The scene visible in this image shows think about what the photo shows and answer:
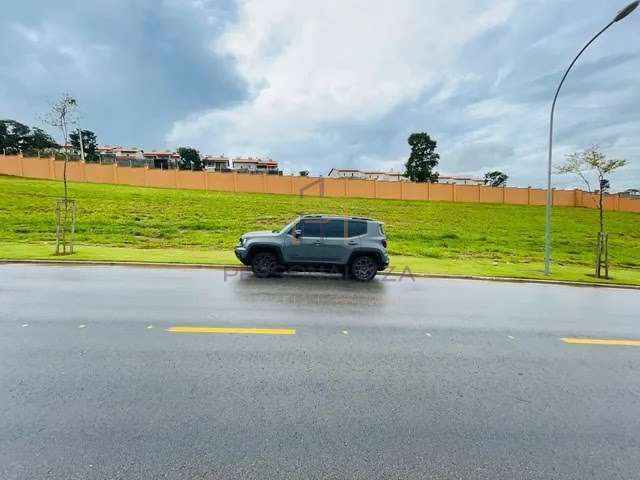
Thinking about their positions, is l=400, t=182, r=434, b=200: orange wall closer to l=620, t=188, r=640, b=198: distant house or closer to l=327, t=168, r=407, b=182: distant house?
l=620, t=188, r=640, b=198: distant house

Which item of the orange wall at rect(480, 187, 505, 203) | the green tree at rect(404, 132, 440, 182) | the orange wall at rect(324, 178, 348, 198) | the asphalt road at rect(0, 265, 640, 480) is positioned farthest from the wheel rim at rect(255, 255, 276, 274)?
the green tree at rect(404, 132, 440, 182)

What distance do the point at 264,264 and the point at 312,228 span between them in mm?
1748

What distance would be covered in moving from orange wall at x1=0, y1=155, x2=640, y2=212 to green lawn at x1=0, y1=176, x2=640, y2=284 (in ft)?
30.0

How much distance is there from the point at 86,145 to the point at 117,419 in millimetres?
77322

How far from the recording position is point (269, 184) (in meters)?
42.9

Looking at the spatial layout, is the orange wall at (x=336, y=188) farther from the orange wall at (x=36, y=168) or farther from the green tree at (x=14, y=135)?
the green tree at (x=14, y=135)

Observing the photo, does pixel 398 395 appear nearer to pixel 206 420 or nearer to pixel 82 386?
pixel 206 420

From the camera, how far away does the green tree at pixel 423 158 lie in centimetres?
6425

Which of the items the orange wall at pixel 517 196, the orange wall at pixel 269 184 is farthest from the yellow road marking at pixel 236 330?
the orange wall at pixel 517 196

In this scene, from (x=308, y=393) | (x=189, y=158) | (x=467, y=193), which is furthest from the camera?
(x=189, y=158)

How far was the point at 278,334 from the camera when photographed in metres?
5.38

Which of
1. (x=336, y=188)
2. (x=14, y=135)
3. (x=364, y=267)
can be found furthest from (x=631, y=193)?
(x=14, y=135)

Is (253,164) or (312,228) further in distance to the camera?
(253,164)

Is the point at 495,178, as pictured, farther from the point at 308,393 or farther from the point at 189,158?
the point at 308,393
